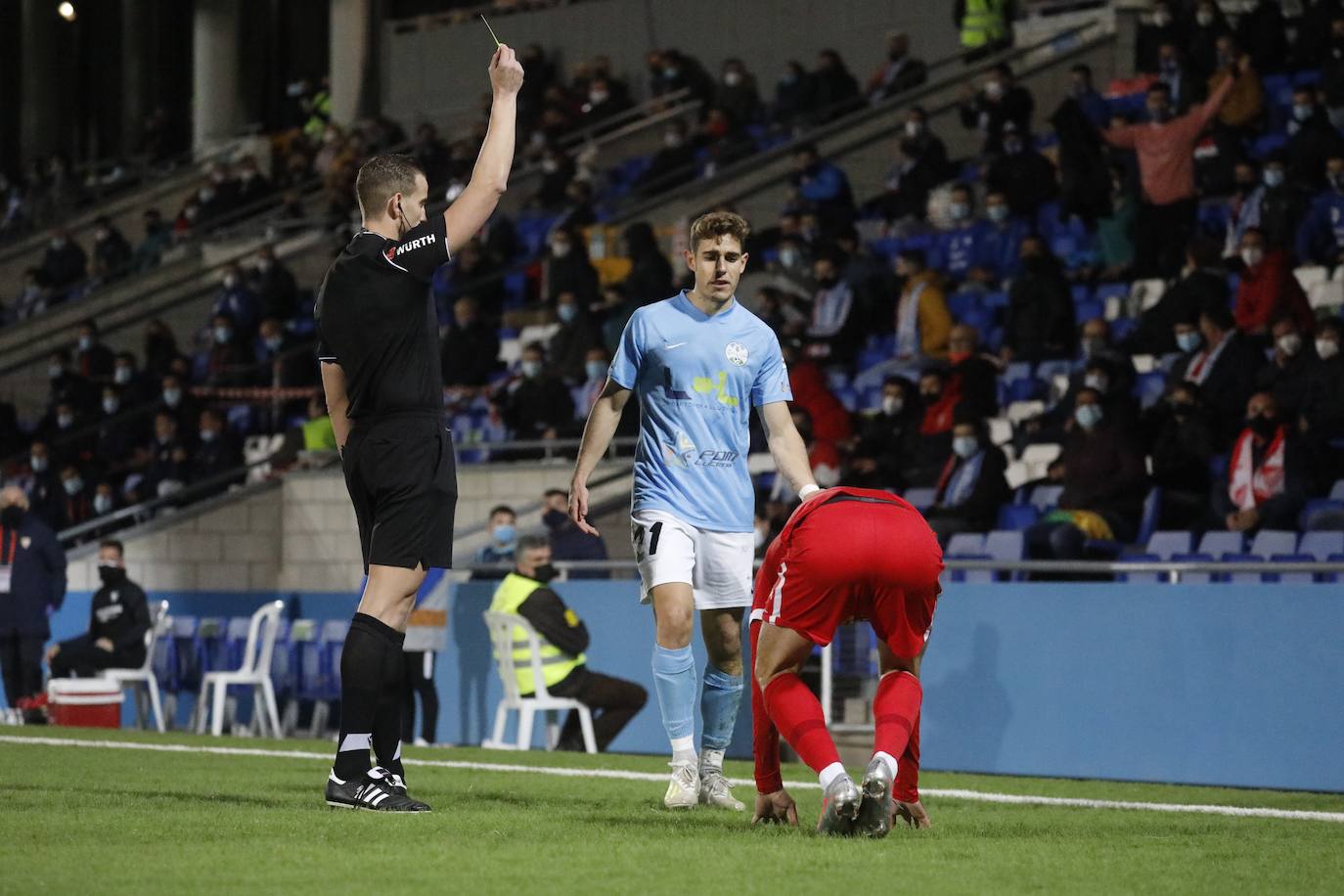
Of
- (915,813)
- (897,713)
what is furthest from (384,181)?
(915,813)

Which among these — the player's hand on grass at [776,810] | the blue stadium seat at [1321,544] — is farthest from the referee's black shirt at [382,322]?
the blue stadium seat at [1321,544]

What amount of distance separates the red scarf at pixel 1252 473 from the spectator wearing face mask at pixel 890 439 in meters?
2.84

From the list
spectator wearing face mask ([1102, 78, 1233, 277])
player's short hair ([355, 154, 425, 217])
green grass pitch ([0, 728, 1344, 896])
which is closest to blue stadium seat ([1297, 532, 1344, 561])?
green grass pitch ([0, 728, 1344, 896])

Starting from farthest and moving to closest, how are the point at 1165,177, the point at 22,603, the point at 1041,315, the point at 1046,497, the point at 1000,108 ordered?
the point at 1000,108 → the point at 1165,177 → the point at 22,603 → the point at 1041,315 → the point at 1046,497

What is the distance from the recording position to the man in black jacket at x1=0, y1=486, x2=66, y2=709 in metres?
17.9

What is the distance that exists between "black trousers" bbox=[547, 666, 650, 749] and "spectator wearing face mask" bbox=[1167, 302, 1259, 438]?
4515mm

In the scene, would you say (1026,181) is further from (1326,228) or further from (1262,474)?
(1262,474)

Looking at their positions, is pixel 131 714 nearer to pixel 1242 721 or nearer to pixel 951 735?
pixel 951 735

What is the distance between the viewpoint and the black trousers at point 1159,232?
18.3 metres

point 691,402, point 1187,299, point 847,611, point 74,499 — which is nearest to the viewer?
point 847,611

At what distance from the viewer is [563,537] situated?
1670cm

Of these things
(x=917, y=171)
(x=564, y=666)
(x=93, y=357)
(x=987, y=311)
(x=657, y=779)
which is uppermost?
(x=917, y=171)

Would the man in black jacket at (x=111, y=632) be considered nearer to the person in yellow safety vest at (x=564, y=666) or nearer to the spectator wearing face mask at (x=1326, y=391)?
the person in yellow safety vest at (x=564, y=666)

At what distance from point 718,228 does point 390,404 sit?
144 centimetres
